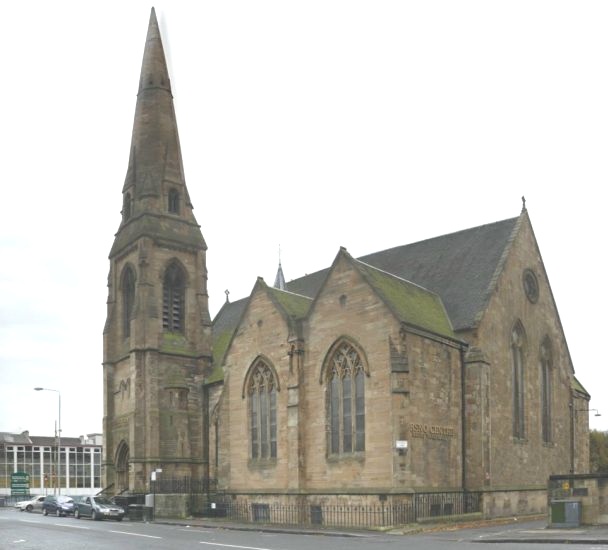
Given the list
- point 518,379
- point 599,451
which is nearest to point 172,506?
point 518,379

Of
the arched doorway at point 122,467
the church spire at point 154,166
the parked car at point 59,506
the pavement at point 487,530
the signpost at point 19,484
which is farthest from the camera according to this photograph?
the signpost at point 19,484

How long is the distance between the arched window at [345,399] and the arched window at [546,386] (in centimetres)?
1189

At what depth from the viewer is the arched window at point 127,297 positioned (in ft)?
168

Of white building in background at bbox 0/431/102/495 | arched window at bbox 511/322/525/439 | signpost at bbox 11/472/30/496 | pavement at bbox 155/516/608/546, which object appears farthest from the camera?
white building in background at bbox 0/431/102/495

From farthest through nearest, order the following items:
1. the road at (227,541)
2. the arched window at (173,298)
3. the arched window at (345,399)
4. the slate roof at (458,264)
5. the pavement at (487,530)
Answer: the arched window at (173,298) < the slate roof at (458,264) < the arched window at (345,399) < the pavement at (487,530) < the road at (227,541)

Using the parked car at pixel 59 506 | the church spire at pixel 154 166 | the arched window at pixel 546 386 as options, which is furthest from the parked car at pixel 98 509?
the arched window at pixel 546 386

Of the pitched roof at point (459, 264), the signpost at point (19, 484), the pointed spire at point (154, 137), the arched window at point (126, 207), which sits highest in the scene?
the pointed spire at point (154, 137)

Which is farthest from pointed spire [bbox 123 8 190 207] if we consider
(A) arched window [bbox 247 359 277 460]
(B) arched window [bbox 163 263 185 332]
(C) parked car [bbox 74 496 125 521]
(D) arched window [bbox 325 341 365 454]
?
(D) arched window [bbox 325 341 365 454]

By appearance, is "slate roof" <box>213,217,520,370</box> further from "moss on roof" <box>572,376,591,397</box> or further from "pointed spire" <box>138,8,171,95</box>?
"pointed spire" <box>138,8,171,95</box>

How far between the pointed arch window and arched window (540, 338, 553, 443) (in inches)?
937

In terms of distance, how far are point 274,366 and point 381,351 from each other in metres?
7.14

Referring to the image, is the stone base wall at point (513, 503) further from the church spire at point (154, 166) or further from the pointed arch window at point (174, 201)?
the pointed arch window at point (174, 201)

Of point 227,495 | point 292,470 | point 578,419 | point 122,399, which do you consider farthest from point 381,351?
point 122,399

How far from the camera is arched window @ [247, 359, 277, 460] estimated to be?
38.6 metres
